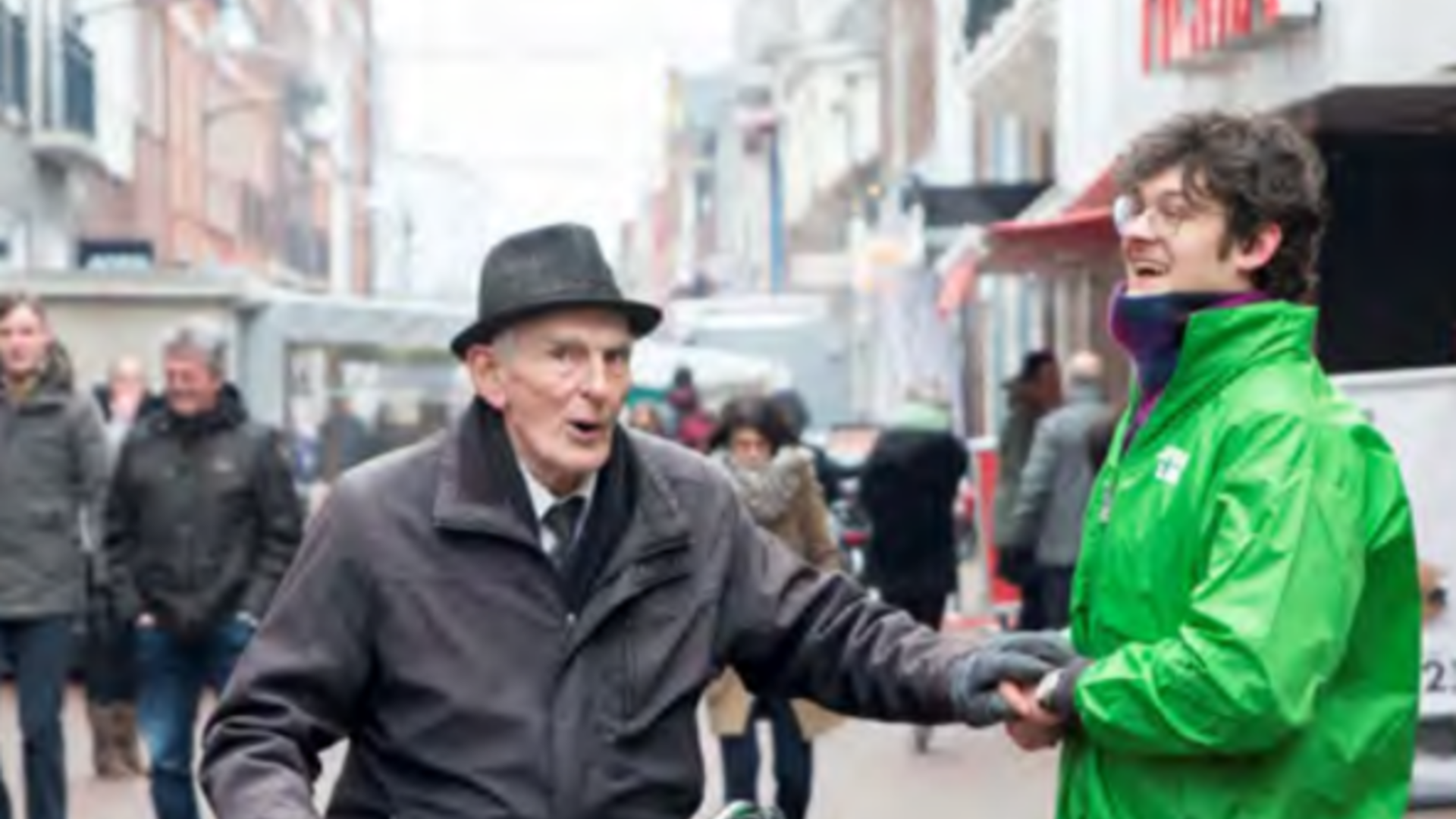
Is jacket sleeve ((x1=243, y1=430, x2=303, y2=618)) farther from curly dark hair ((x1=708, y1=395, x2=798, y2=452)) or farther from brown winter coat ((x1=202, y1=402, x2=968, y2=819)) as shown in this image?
brown winter coat ((x1=202, y1=402, x2=968, y2=819))

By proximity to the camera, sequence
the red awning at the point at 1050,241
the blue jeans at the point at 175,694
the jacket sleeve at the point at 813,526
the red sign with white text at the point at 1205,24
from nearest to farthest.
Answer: the blue jeans at the point at 175,694 → the jacket sleeve at the point at 813,526 → the red sign with white text at the point at 1205,24 → the red awning at the point at 1050,241

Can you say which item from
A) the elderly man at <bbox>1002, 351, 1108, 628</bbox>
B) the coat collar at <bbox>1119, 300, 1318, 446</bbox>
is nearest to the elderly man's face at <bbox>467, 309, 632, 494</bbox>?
the coat collar at <bbox>1119, 300, 1318, 446</bbox>

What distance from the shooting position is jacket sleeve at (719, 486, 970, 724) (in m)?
5.12

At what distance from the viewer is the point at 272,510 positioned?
10961 millimetres

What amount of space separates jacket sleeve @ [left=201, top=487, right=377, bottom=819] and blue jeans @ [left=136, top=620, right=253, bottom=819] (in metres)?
5.66

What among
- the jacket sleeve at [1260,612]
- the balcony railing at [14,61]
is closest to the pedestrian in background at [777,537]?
the jacket sleeve at [1260,612]

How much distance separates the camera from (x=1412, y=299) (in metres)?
17.6

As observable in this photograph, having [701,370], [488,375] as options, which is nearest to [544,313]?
[488,375]

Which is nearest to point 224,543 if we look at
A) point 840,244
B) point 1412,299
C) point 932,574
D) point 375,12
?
point 932,574

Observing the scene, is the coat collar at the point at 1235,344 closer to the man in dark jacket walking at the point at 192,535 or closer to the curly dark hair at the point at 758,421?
the man in dark jacket walking at the point at 192,535

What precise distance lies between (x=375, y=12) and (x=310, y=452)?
10124 cm

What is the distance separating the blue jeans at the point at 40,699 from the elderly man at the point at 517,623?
19.7 feet

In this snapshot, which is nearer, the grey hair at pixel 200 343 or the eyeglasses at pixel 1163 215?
the eyeglasses at pixel 1163 215

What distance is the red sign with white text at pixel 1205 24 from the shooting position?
15.9 metres
